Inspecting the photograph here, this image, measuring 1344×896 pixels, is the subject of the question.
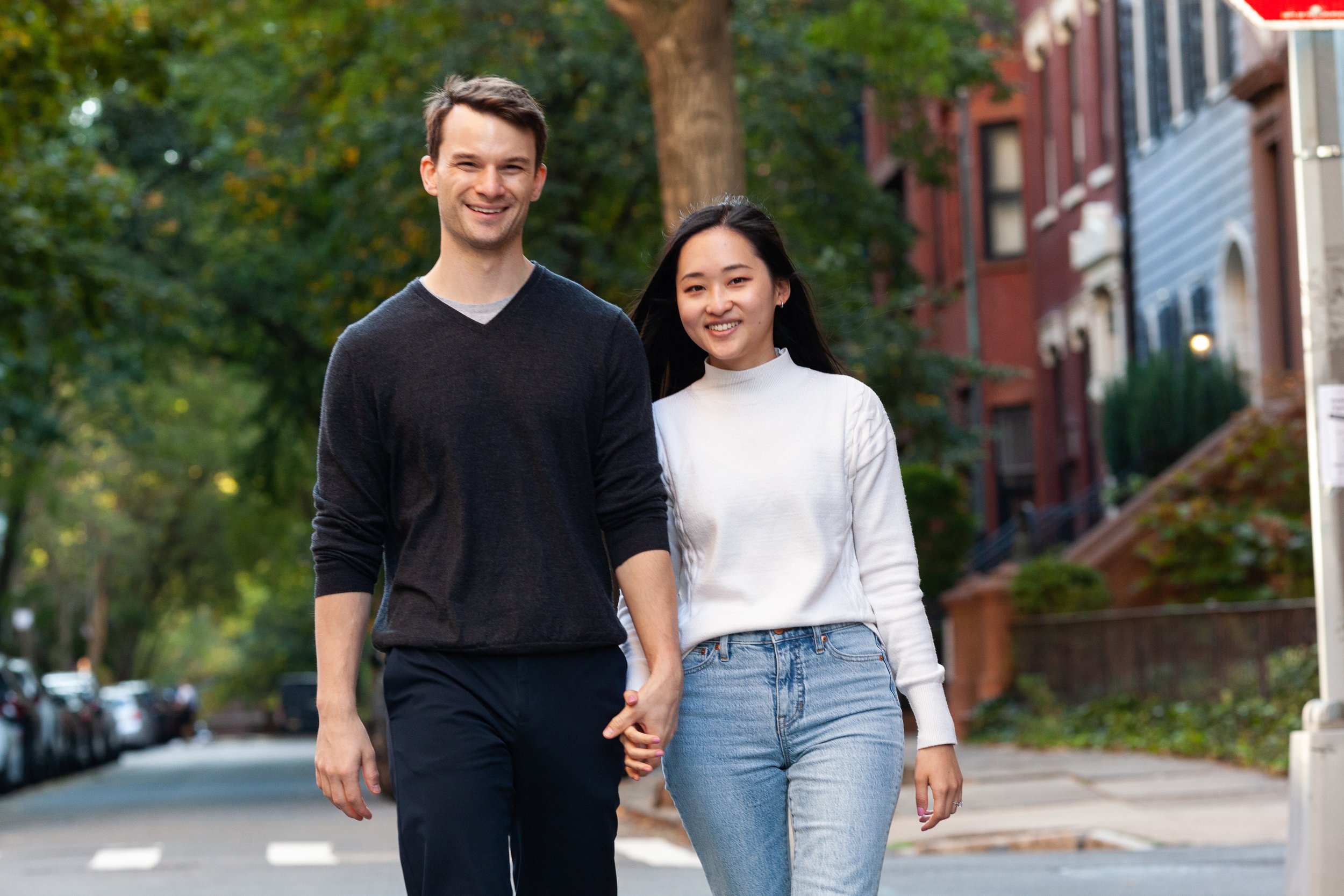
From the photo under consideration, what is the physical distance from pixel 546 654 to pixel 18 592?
60252 millimetres

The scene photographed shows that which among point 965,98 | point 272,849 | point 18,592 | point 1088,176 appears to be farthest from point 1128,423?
point 18,592

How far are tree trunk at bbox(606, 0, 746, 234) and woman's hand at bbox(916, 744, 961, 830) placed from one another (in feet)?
34.4

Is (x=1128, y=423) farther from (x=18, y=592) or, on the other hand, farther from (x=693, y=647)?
(x=18, y=592)

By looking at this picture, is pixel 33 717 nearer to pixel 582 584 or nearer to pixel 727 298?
pixel 727 298

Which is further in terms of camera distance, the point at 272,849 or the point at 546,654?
the point at 272,849

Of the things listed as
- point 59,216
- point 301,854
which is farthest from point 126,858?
point 59,216

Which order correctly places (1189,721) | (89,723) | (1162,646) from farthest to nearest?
(89,723)
(1162,646)
(1189,721)

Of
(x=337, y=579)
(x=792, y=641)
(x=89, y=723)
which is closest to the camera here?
(x=337, y=579)

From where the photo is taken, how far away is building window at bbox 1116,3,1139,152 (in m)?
26.6

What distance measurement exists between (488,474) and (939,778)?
3.36 feet

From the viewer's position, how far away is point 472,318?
398cm

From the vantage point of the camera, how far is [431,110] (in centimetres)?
409

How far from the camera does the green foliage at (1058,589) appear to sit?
21.2 m

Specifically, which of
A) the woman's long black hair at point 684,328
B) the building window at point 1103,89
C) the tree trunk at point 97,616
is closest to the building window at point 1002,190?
the building window at point 1103,89
